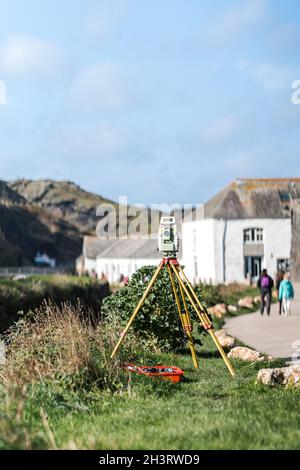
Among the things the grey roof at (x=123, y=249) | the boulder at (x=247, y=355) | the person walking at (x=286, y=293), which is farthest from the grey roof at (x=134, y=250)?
the boulder at (x=247, y=355)

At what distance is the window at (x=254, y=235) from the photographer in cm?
5816

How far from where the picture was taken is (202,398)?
33.4 ft

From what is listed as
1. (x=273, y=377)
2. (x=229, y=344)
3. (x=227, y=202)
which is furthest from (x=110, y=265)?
(x=273, y=377)

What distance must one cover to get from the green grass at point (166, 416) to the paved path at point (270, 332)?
553 cm

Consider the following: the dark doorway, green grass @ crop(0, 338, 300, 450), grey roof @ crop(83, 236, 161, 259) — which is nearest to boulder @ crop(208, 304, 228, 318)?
green grass @ crop(0, 338, 300, 450)

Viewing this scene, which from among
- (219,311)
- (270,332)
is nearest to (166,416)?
(270,332)

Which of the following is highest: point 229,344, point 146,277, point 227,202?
point 227,202

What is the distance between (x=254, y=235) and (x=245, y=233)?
712 millimetres

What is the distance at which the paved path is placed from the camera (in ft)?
59.2

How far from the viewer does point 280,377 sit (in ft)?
36.9

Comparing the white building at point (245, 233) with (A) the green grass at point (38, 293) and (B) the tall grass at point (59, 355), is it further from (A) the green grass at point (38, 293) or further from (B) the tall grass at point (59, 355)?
(B) the tall grass at point (59, 355)

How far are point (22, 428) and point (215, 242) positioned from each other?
49.9 meters
